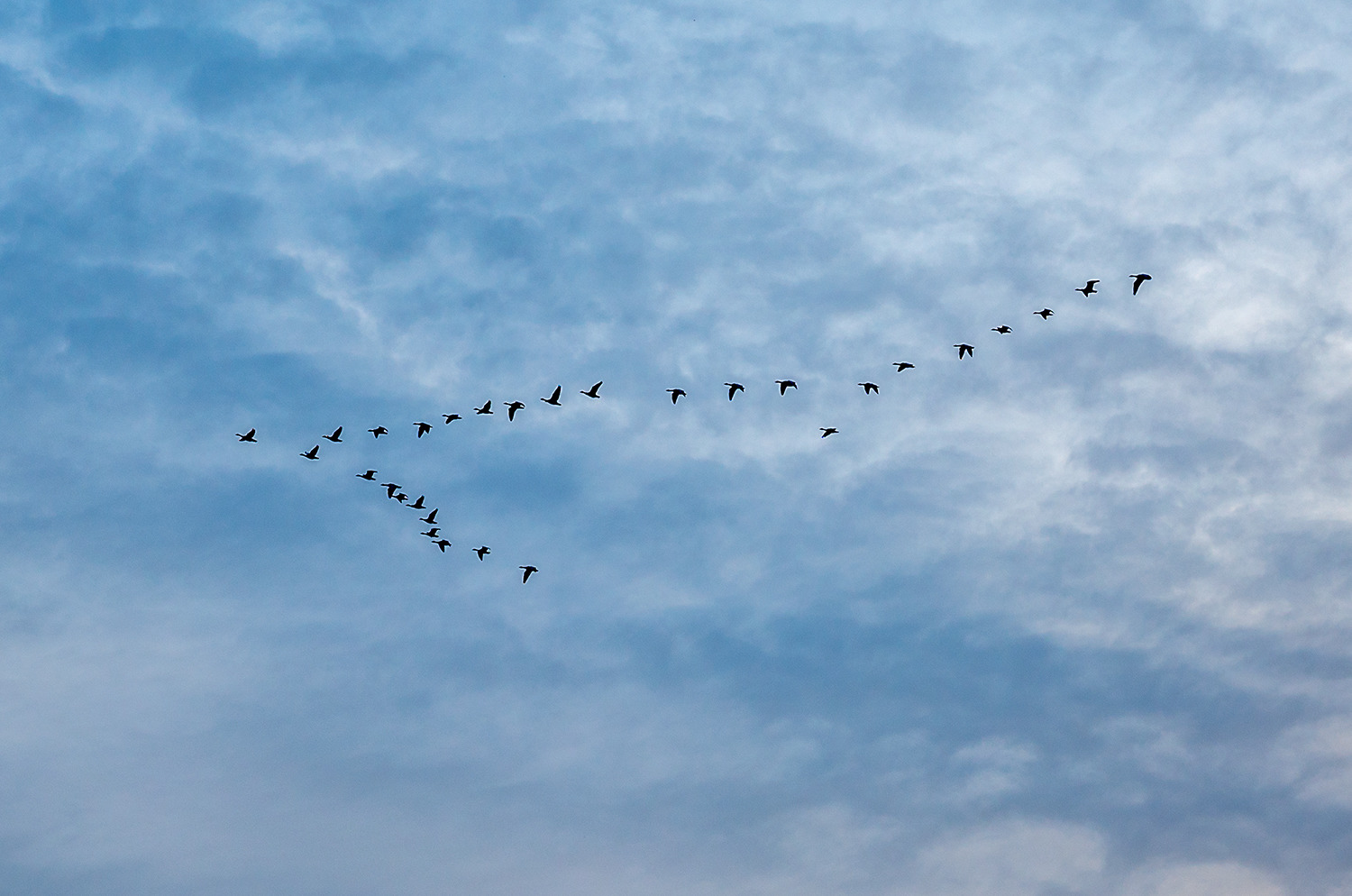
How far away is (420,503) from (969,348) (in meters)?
56.6

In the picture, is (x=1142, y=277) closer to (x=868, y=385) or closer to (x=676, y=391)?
(x=868, y=385)

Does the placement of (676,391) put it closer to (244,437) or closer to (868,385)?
(868,385)

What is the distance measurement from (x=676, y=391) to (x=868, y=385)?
1979cm

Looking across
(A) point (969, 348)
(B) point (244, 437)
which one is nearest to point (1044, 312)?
(A) point (969, 348)

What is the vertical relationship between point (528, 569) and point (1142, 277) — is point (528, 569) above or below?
below

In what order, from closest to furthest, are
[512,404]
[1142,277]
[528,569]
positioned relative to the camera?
[1142,277] < [512,404] < [528,569]

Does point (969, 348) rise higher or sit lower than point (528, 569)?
higher

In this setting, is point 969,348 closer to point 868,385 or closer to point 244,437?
point 868,385

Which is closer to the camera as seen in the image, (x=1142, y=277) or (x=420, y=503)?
(x=1142, y=277)

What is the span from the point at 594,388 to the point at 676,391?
12599 millimetres

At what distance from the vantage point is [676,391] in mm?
145875

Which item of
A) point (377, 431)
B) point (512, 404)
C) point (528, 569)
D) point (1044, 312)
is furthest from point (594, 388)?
point (1044, 312)

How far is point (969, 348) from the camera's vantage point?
139750mm

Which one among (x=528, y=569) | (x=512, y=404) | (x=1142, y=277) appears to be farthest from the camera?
(x=528, y=569)
